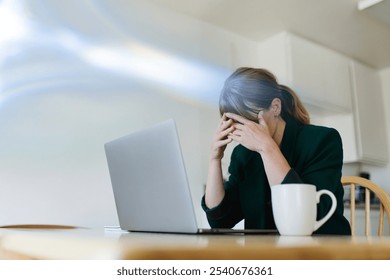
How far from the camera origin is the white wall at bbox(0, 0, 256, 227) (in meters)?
1.19

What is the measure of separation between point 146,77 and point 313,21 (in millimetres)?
900

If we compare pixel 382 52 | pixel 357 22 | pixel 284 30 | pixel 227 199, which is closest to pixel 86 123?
pixel 227 199

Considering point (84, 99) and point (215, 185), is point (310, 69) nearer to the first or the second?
point (84, 99)

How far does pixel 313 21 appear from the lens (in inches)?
75.3

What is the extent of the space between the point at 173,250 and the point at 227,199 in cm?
62

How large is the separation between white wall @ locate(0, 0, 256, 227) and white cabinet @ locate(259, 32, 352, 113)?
1.49 feet

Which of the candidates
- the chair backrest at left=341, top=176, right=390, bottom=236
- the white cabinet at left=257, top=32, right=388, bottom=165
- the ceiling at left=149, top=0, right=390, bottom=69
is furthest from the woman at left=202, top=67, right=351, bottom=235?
the white cabinet at left=257, top=32, right=388, bottom=165

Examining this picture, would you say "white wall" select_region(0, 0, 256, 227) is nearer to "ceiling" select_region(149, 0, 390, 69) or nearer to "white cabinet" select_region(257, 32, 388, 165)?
"ceiling" select_region(149, 0, 390, 69)

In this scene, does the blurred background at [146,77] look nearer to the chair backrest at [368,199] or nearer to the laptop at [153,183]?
the laptop at [153,183]

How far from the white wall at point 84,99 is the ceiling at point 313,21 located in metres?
0.17

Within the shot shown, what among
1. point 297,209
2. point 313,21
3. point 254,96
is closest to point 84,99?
point 254,96

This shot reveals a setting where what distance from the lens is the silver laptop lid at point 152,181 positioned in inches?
19.8
